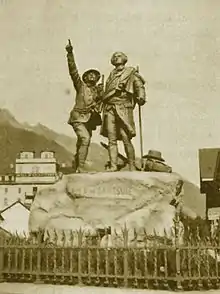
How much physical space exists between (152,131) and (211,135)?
0.60 metres

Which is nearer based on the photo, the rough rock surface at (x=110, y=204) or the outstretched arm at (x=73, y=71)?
the rough rock surface at (x=110, y=204)

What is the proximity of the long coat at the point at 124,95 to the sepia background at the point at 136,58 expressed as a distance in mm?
201

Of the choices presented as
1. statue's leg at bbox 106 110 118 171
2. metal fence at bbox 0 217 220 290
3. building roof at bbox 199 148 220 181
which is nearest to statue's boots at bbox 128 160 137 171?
statue's leg at bbox 106 110 118 171

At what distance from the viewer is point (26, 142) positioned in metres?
4.83

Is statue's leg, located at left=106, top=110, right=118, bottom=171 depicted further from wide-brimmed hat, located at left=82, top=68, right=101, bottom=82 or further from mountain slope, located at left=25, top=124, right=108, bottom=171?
wide-brimmed hat, located at left=82, top=68, right=101, bottom=82

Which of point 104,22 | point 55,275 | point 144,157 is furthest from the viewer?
point 104,22

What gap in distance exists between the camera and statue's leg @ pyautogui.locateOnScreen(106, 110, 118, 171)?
4535 millimetres

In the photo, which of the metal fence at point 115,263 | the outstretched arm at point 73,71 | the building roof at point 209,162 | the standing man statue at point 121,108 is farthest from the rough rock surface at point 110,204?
the outstretched arm at point 73,71

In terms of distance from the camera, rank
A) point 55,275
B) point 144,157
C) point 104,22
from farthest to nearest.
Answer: point 104,22, point 144,157, point 55,275

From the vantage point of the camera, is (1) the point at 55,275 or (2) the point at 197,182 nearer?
(1) the point at 55,275

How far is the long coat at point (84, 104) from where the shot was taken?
4.66 metres

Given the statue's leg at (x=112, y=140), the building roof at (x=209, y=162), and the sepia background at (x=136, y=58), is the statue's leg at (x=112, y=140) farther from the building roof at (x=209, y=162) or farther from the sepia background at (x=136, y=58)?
the building roof at (x=209, y=162)

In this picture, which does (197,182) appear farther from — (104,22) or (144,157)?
(104,22)

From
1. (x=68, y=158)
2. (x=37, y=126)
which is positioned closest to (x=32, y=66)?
(x=37, y=126)
